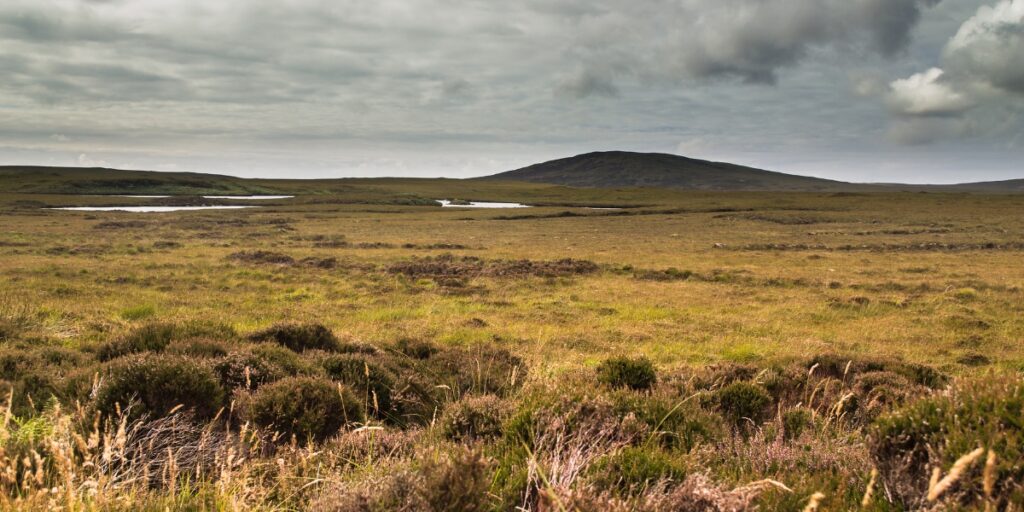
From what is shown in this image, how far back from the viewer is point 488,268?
2806 cm

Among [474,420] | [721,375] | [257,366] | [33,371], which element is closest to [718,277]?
[721,375]

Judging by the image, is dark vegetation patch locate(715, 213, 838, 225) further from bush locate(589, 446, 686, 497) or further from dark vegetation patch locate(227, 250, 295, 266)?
bush locate(589, 446, 686, 497)

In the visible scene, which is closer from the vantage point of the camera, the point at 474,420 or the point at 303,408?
the point at 474,420

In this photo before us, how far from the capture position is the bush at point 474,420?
20.5 ft

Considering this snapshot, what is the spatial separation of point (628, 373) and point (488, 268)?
18925 millimetres

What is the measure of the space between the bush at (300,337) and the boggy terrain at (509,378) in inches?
2.2

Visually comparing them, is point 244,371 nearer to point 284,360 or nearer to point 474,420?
point 284,360

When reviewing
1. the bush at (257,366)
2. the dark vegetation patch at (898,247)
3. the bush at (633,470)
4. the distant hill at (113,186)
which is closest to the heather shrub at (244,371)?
the bush at (257,366)

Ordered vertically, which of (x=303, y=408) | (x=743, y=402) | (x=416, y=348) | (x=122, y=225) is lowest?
(x=122, y=225)

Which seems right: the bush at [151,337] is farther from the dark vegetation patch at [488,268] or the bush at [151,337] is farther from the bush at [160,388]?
the dark vegetation patch at [488,268]

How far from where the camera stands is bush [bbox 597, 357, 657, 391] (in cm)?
912

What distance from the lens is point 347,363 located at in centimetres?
938

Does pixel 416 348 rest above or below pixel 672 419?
below

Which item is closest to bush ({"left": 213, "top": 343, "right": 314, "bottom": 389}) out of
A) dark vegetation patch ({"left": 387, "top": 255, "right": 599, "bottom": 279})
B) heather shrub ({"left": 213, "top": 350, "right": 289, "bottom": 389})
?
heather shrub ({"left": 213, "top": 350, "right": 289, "bottom": 389})
